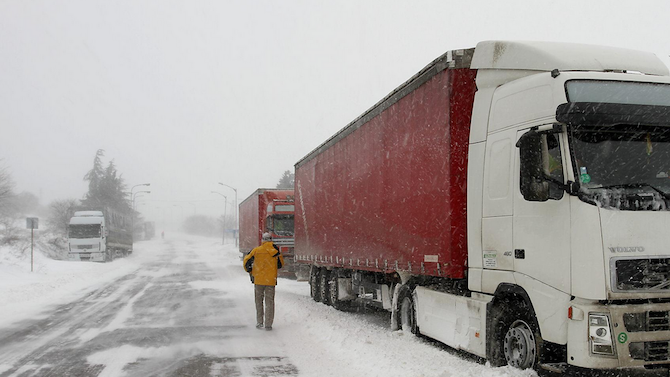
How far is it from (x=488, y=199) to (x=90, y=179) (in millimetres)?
89426

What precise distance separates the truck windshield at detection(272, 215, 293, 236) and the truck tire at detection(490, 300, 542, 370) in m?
18.4

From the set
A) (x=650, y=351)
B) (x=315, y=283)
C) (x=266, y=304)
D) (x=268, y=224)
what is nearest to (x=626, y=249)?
(x=650, y=351)

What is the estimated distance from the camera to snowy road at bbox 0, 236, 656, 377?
7516 mm

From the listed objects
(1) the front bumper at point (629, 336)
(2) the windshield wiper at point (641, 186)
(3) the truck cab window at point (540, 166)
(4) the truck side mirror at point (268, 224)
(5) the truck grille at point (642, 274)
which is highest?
(3) the truck cab window at point (540, 166)

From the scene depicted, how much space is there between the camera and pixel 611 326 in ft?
17.5

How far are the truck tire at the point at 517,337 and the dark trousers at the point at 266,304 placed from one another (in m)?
5.18

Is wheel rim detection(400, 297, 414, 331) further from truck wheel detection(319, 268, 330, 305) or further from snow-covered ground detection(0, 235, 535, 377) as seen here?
truck wheel detection(319, 268, 330, 305)

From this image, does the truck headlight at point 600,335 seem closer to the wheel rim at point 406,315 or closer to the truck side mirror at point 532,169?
the truck side mirror at point 532,169

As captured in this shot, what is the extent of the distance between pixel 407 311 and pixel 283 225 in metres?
15.8

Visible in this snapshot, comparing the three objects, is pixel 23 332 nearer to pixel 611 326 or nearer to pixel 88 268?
pixel 611 326

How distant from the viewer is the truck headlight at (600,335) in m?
5.33

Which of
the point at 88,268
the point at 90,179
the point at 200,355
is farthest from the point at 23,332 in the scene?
the point at 90,179

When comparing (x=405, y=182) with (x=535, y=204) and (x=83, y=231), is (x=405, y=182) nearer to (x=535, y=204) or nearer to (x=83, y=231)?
(x=535, y=204)

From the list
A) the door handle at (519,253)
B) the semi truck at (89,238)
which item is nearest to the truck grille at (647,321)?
the door handle at (519,253)
